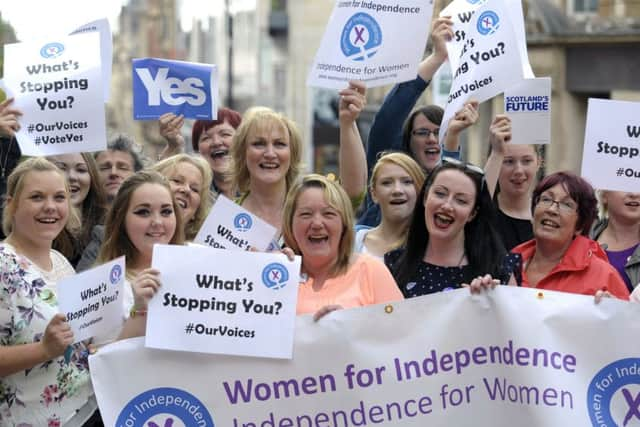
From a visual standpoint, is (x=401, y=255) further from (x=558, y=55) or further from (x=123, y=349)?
(x=558, y=55)

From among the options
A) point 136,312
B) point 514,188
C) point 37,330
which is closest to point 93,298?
point 136,312

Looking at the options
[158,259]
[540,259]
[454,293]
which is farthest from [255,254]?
[540,259]

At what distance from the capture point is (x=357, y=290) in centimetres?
582

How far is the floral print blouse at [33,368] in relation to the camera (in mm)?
5770

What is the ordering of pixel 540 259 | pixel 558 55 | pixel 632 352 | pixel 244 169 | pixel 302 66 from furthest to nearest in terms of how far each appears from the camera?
pixel 302 66 < pixel 558 55 < pixel 244 169 < pixel 540 259 < pixel 632 352

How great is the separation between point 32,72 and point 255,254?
7.85 feet

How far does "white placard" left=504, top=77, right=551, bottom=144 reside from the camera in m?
7.21

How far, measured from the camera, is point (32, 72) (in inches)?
295

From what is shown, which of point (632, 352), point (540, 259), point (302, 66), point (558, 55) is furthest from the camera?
point (302, 66)

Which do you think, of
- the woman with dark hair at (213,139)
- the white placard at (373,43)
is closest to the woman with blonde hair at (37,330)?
the woman with dark hair at (213,139)

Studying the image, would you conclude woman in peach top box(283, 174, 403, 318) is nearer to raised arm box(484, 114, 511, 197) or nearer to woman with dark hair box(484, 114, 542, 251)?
raised arm box(484, 114, 511, 197)

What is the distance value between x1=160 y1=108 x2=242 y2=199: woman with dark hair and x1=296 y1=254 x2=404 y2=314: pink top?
7.08 feet

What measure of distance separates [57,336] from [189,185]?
183 centimetres

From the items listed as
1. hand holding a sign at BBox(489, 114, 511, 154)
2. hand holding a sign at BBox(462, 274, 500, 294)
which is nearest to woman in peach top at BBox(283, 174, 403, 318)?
hand holding a sign at BBox(462, 274, 500, 294)
